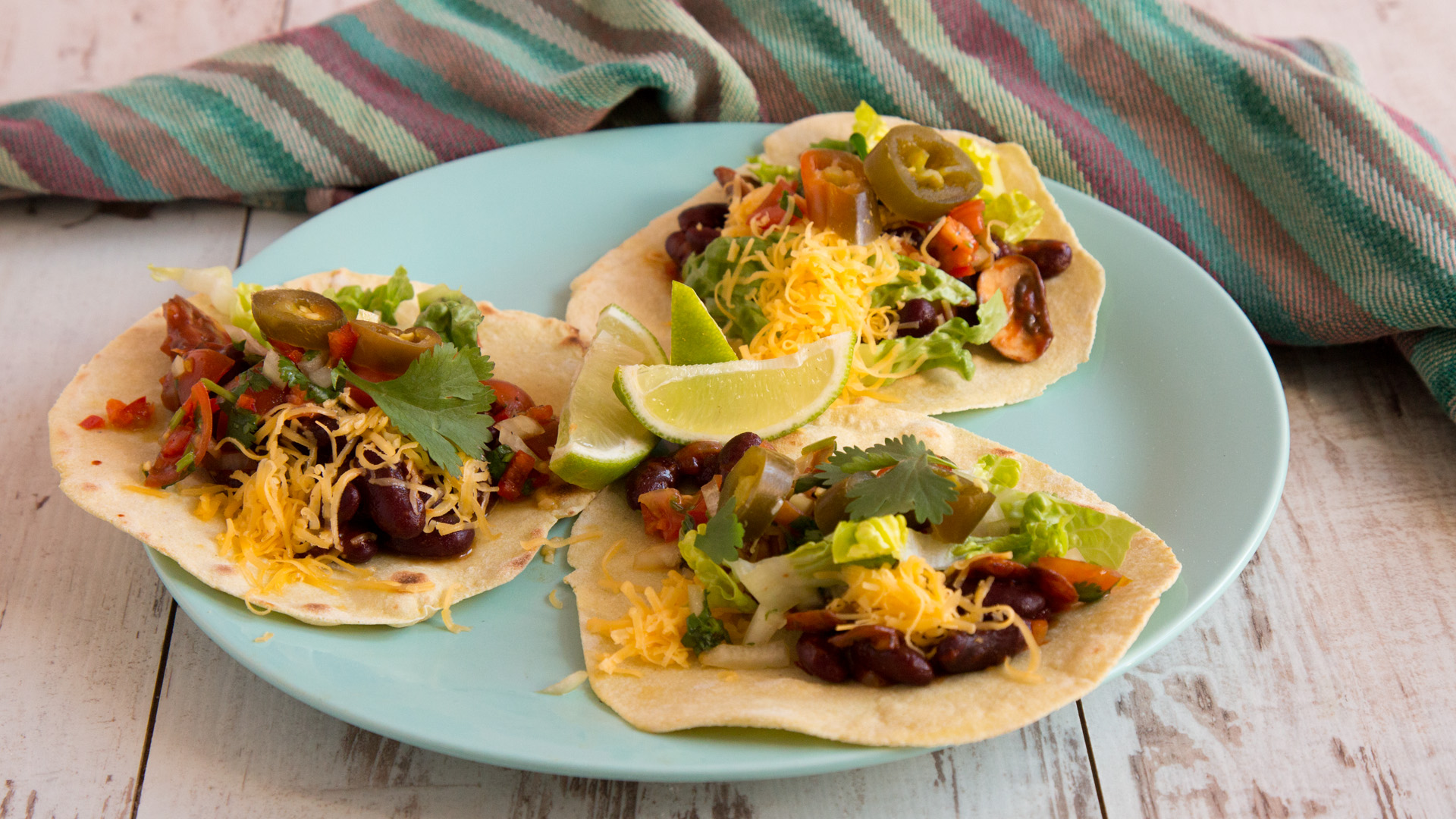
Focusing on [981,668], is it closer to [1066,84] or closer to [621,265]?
[621,265]

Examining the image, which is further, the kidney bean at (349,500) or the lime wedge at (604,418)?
the lime wedge at (604,418)

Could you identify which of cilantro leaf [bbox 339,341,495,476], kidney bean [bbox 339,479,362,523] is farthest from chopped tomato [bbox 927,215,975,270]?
kidney bean [bbox 339,479,362,523]

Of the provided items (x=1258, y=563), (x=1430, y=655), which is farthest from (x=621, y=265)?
(x=1430, y=655)

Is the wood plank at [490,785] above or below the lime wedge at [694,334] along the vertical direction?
below

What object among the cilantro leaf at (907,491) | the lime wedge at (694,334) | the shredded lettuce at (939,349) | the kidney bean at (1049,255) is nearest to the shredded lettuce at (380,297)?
the lime wedge at (694,334)

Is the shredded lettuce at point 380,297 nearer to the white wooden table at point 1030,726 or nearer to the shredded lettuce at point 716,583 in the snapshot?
the white wooden table at point 1030,726

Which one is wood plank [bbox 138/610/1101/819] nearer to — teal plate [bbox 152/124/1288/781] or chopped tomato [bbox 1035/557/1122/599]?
teal plate [bbox 152/124/1288/781]

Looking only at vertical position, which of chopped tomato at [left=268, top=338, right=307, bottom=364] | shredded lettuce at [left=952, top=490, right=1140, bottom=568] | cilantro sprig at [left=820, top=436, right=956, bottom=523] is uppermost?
cilantro sprig at [left=820, top=436, right=956, bottom=523]
